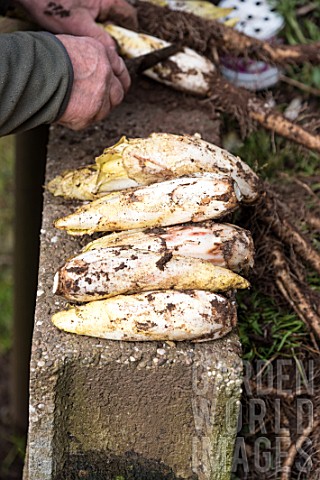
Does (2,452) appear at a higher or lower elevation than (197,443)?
lower

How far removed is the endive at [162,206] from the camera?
1.77 m

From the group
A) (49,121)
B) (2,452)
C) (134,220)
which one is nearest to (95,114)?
(49,121)

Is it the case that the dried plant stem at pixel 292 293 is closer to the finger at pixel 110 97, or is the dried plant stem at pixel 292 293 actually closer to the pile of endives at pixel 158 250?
the pile of endives at pixel 158 250

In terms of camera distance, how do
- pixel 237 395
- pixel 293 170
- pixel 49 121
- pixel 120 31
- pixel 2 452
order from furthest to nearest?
pixel 2 452 < pixel 293 170 < pixel 120 31 < pixel 49 121 < pixel 237 395

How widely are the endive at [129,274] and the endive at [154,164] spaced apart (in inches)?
11.5

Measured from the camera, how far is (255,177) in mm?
2068

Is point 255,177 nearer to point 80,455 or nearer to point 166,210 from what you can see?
point 166,210

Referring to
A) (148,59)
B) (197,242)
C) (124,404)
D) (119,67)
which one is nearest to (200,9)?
(148,59)

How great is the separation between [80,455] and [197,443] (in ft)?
0.96

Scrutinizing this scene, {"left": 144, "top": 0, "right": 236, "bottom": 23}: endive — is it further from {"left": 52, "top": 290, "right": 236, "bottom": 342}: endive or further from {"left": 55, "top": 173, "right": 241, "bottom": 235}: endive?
{"left": 52, "top": 290, "right": 236, "bottom": 342}: endive

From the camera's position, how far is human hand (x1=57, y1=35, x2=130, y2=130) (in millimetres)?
2035

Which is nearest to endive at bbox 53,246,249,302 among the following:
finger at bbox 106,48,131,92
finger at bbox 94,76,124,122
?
finger at bbox 94,76,124,122

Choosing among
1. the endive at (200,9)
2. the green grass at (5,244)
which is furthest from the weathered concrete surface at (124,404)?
the green grass at (5,244)

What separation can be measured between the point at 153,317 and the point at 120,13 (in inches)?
54.3
